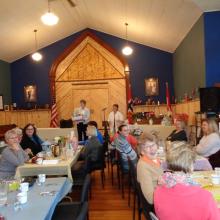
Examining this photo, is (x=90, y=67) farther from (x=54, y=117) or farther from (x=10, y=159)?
(x=10, y=159)

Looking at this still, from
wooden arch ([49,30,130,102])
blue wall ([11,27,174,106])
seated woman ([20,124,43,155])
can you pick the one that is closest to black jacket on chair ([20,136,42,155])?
seated woman ([20,124,43,155])

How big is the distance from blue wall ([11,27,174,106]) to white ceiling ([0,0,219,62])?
33cm

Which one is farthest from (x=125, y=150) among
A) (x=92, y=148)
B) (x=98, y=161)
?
(x=98, y=161)

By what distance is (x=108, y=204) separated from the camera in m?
→ 5.18

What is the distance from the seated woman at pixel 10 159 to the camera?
4383 mm

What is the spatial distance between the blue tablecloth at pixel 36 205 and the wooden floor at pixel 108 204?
1.52 meters

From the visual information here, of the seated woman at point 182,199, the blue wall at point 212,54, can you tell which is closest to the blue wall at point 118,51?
the blue wall at point 212,54

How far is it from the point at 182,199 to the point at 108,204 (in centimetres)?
329

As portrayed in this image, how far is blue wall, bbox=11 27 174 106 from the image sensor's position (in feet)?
41.1

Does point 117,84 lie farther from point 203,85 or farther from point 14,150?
point 14,150

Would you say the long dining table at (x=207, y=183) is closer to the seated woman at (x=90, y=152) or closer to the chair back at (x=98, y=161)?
the seated woman at (x=90, y=152)

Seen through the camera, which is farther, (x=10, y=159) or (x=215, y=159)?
(x=215, y=159)

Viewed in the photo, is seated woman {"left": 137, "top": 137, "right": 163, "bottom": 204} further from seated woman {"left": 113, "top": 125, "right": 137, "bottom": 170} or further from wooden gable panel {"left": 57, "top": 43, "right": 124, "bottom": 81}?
wooden gable panel {"left": 57, "top": 43, "right": 124, "bottom": 81}

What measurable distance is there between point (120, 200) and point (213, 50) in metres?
4.22
